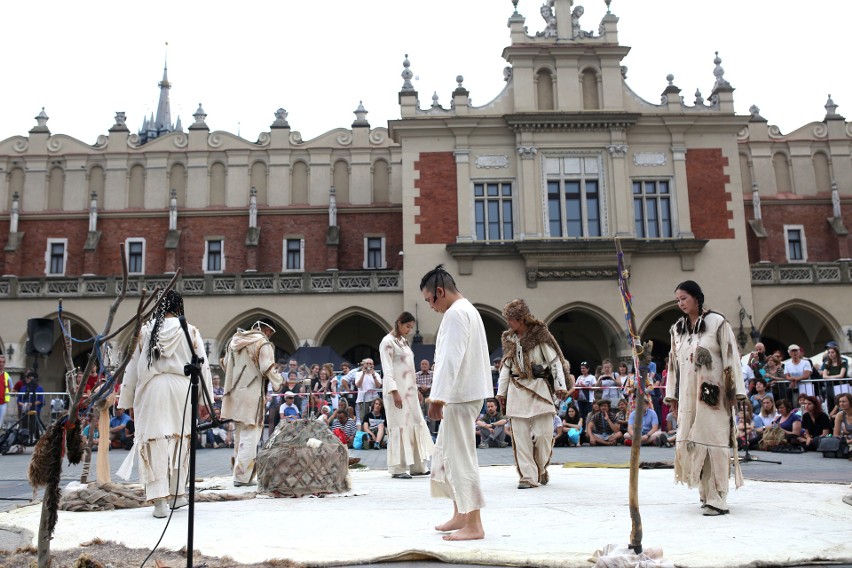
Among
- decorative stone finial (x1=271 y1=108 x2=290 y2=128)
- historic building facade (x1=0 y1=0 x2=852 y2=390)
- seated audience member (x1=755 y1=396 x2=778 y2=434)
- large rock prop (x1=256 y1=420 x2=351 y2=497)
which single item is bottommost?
large rock prop (x1=256 y1=420 x2=351 y2=497)

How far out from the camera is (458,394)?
5.80m

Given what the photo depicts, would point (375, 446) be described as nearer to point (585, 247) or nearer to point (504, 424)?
point (504, 424)

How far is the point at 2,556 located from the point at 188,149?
30.1 meters

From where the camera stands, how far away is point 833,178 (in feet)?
109

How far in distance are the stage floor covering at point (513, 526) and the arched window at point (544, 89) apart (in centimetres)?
2105

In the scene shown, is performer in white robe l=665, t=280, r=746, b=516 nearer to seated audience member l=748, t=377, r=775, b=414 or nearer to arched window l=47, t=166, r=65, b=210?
seated audience member l=748, t=377, r=775, b=414

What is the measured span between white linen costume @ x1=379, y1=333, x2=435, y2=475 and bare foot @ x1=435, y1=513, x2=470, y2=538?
4.16 metres

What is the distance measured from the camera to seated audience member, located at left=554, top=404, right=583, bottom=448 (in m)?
15.9

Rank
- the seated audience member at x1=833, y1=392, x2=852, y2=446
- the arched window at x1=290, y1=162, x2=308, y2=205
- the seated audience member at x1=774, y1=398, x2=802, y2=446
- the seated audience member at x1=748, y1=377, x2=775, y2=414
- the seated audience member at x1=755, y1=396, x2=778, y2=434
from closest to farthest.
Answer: the seated audience member at x1=833, y1=392, x2=852, y2=446, the seated audience member at x1=774, y1=398, x2=802, y2=446, the seated audience member at x1=755, y1=396, x2=778, y2=434, the seated audience member at x1=748, y1=377, x2=775, y2=414, the arched window at x1=290, y1=162, x2=308, y2=205

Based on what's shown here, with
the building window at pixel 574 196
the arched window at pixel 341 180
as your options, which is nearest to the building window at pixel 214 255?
the arched window at pixel 341 180

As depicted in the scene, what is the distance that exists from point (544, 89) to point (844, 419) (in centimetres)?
1822

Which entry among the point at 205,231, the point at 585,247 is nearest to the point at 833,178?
the point at 585,247

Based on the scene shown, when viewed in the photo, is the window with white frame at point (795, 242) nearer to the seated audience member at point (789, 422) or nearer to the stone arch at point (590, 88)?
the stone arch at point (590, 88)

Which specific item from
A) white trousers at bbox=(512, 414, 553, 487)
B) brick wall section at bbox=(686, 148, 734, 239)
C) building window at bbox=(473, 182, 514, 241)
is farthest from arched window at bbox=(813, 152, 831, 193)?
white trousers at bbox=(512, 414, 553, 487)
